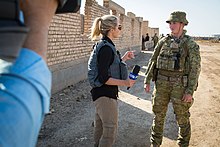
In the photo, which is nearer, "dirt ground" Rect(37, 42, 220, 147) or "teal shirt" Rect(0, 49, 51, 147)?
"teal shirt" Rect(0, 49, 51, 147)

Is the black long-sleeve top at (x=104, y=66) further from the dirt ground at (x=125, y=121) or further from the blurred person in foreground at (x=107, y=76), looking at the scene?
the dirt ground at (x=125, y=121)

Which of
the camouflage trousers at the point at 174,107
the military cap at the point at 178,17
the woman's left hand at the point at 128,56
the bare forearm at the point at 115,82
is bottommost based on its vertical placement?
the camouflage trousers at the point at 174,107

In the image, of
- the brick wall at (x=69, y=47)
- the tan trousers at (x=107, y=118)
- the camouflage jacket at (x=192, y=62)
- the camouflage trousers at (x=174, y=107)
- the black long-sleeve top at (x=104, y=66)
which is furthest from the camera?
the brick wall at (x=69, y=47)

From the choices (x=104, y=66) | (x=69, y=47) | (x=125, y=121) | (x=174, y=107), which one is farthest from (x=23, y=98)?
(x=69, y=47)

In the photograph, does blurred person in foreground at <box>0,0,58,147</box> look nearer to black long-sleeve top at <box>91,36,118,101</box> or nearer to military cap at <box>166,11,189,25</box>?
black long-sleeve top at <box>91,36,118,101</box>

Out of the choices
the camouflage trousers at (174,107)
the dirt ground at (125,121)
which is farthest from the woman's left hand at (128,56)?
the dirt ground at (125,121)

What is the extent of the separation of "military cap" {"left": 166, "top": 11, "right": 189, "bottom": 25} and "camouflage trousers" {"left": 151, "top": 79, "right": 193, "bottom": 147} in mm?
771

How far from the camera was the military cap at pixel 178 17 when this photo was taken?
11.0ft

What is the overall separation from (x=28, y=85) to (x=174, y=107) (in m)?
3.05

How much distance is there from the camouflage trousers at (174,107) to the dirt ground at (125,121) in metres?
0.52

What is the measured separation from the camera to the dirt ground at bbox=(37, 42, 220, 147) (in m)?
3.94

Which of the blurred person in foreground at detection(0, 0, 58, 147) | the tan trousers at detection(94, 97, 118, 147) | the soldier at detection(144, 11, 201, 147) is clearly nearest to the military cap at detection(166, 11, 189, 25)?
the soldier at detection(144, 11, 201, 147)

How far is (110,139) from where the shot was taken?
8.64 feet

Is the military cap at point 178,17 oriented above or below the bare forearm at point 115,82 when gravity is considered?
above
